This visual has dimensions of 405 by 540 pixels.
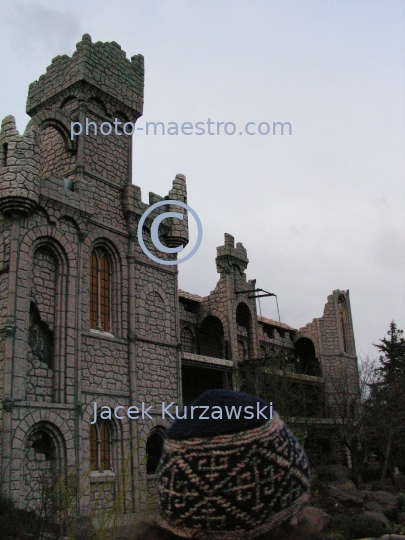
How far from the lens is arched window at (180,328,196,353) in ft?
92.6

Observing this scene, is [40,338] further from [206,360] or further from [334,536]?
[334,536]

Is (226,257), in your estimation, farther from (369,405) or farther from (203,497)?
(203,497)

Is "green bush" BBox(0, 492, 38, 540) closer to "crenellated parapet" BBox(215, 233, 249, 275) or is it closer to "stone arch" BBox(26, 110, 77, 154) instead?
"stone arch" BBox(26, 110, 77, 154)

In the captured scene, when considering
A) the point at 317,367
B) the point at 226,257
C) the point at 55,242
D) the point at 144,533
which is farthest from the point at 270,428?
the point at 317,367

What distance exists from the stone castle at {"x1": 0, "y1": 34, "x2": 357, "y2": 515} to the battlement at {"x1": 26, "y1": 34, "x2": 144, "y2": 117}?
5cm

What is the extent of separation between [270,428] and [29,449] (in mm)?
15022

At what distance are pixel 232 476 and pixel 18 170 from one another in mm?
16227

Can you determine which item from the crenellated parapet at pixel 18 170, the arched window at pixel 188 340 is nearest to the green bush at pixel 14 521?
the crenellated parapet at pixel 18 170

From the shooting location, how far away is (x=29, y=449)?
1617cm

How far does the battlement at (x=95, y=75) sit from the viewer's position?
2158 centimetres

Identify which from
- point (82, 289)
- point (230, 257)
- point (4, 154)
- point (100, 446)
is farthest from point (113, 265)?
point (230, 257)

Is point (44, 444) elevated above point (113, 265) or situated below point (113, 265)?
below

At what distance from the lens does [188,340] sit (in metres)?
28.6

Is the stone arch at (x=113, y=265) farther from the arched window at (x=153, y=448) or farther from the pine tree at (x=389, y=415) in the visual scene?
the pine tree at (x=389, y=415)
